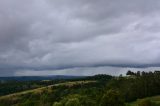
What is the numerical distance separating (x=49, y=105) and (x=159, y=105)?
6278 centimetres

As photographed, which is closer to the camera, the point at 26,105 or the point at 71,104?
the point at 71,104

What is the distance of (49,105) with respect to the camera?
7564 inches

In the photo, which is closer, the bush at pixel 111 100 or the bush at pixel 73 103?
the bush at pixel 111 100

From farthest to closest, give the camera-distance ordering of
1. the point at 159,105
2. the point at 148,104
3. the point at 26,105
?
the point at 26,105 → the point at 159,105 → the point at 148,104

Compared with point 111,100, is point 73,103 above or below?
below

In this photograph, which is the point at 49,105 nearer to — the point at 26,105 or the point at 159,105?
the point at 26,105

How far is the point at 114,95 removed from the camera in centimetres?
14500

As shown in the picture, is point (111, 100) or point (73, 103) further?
point (73, 103)

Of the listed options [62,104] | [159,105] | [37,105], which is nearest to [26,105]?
[37,105]

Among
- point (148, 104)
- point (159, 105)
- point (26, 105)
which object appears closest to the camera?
point (148, 104)

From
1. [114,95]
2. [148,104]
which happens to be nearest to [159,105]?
[148,104]

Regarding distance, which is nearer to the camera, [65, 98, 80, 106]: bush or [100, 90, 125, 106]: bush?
[100, 90, 125, 106]: bush

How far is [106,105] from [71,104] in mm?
14812

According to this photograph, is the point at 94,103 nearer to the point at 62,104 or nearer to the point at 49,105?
the point at 62,104
